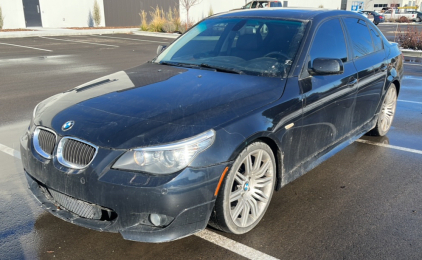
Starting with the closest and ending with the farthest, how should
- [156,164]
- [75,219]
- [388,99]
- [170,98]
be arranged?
[156,164] < [75,219] < [170,98] < [388,99]

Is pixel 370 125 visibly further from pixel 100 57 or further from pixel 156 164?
pixel 100 57

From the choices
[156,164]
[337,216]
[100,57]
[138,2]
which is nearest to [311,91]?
[337,216]

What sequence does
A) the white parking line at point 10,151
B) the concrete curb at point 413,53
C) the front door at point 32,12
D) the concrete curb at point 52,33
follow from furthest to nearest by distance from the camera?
the front door at point 32,12
the concrete curb at point 52,33
the concrete curb at point 413,53
the white parking line at point 10,151

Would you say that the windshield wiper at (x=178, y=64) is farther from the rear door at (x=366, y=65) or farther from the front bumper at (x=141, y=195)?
the rear door at (x=366, y=65)

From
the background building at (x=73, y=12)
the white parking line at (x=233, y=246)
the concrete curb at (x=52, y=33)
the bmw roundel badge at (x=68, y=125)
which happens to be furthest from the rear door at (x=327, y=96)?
the background building at (x=73, y=12)

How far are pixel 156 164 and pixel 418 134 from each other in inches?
193

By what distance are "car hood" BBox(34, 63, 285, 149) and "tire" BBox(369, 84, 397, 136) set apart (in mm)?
2728

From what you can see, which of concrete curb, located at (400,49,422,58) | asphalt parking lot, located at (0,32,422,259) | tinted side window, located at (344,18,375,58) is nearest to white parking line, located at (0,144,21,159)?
asphalt parking lot, located at (0,32,422,259)

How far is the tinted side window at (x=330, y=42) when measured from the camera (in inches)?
159

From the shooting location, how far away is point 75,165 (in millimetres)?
2822

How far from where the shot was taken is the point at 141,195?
2.63 metres

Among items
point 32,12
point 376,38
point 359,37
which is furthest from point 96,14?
point 359,37

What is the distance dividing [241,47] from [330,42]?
969 mm

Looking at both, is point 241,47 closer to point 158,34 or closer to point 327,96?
point 327,96
